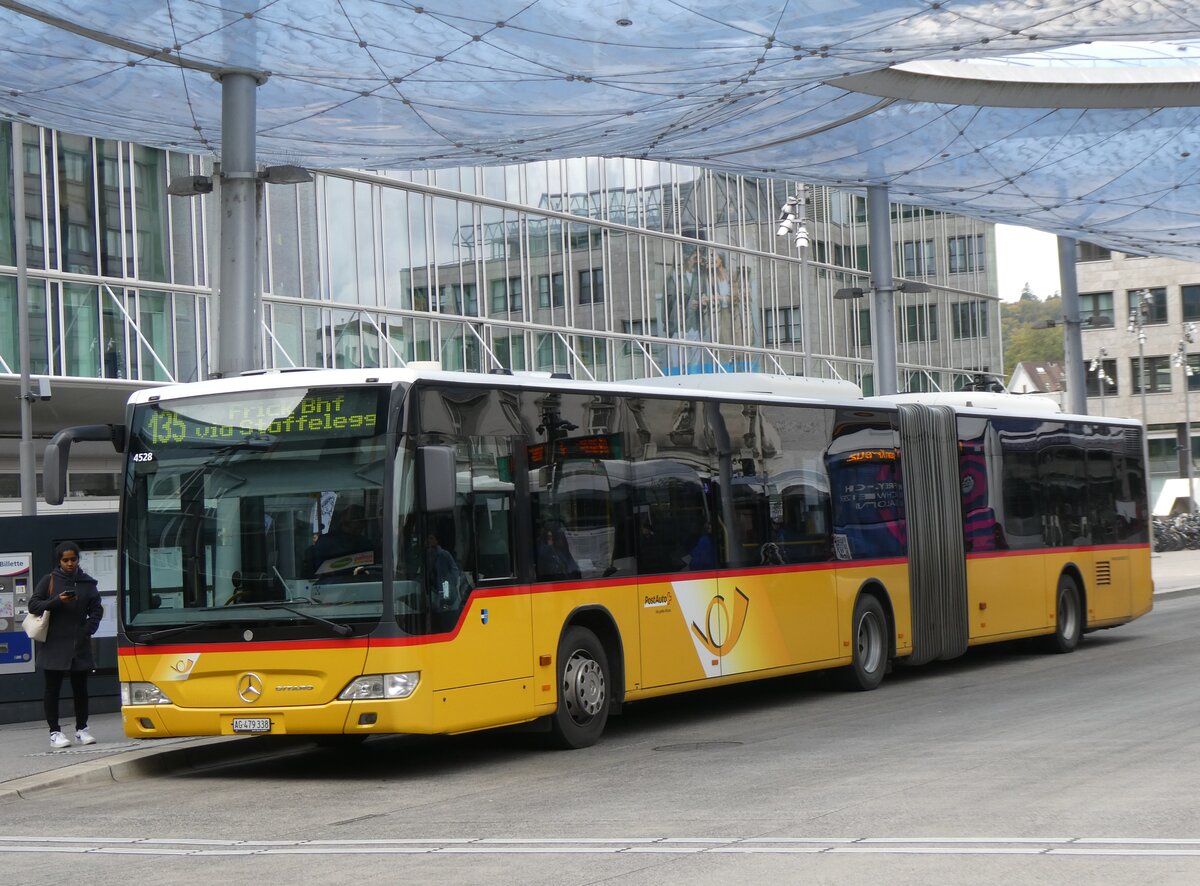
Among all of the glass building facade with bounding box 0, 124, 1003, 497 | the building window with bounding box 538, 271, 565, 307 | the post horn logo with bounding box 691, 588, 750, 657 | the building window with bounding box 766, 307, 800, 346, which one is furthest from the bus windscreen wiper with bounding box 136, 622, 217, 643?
the building window with bounding box 766, 307, 800, 346

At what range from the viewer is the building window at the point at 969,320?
2741 inches

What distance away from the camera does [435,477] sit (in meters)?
12.3

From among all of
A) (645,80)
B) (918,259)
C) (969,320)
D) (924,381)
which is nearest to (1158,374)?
(969,320)

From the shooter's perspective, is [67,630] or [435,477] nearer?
[435,477]

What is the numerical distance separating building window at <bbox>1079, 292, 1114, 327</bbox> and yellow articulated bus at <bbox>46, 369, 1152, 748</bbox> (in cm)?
8417

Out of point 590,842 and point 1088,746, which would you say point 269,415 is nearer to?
point 590,842

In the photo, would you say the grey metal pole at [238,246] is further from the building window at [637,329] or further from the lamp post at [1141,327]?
the building window at [637,329]

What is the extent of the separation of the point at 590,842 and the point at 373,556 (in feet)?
12.3

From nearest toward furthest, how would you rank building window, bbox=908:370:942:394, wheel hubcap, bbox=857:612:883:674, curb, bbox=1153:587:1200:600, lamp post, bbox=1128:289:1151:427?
wheel hubcap, bbox=857:612:883:674, curb, bbox=1153:587:1200:600, lamp post, bbox=1128:289:1151:427, building window, bbox=908:370:942:394

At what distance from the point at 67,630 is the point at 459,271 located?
30.9m

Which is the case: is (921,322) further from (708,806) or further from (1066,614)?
(708,806)

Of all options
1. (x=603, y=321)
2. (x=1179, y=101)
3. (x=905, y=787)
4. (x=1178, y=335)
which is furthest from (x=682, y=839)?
(x=1178, y=335)

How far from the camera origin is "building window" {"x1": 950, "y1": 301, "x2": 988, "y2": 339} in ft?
228

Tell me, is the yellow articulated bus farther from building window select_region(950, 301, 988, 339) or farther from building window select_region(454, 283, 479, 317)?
building window select_region(950, 301, 988, 339)
